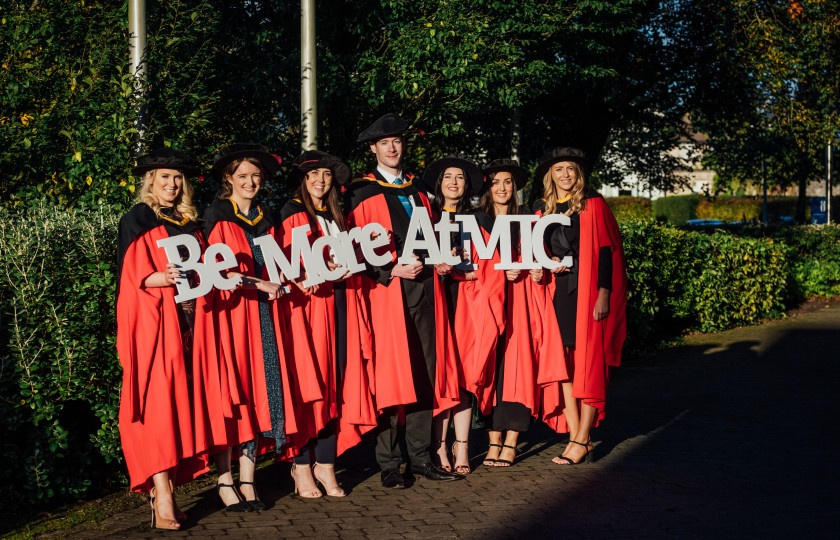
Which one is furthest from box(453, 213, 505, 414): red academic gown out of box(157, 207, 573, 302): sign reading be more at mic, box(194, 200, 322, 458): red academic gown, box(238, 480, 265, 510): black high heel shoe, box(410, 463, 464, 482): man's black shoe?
box(238, 480, 265, 510): black high heel shoe

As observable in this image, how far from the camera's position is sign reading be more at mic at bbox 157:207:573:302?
590cm

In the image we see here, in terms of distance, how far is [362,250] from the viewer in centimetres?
671

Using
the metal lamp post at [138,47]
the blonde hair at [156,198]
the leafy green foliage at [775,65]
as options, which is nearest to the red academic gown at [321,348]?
the blonde hair at [156,198]

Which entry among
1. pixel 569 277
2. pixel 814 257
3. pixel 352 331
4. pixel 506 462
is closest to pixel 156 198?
pixel 352 331

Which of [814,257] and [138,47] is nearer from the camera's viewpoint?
[138,47]

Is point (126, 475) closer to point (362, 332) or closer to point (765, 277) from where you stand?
point (362, 332)

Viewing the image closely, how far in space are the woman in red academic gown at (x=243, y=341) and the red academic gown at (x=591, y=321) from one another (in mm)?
2068

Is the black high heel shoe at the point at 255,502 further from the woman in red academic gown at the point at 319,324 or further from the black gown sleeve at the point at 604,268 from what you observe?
the black gown sleeve at the point at 604,268

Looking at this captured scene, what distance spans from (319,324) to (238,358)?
63 centimetres

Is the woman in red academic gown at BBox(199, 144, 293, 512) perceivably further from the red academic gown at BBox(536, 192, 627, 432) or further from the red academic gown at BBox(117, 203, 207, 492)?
the red academic gown at BBox(536, 192, 627, 432)

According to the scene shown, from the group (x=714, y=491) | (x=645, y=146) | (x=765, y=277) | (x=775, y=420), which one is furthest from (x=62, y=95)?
(x=645, y=146)

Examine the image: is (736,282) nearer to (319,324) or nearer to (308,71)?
(308,71)

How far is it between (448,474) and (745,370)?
6134 millimetres

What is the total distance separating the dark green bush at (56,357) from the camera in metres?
6.17
